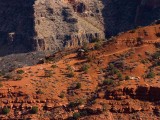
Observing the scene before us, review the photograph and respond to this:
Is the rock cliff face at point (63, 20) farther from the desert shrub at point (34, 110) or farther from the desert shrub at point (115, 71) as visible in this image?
the desert shrub at point (34, 110)

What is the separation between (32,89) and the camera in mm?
57125

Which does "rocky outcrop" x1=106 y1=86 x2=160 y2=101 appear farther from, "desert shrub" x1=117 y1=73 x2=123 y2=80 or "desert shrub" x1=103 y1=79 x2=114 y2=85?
"desert shrub" x1=117 y1=73 x2=123 y2=80

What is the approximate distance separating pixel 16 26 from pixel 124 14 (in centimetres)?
3453

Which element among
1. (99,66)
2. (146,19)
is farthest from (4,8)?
(99,66)

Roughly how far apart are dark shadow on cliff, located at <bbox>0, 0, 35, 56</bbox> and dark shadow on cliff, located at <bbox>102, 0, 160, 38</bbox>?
23.6 meters

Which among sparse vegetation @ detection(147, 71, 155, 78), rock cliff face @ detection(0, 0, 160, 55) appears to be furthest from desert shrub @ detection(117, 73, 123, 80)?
rock cliff face @ detection(0, 0, 160, 55)

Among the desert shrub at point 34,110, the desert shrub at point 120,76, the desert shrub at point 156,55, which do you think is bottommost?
the desert shrub at point 34,110

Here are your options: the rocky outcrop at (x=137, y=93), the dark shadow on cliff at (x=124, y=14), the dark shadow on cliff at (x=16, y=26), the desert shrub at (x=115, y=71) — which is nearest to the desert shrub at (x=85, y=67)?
the desert shrub at (x=115, y=71)

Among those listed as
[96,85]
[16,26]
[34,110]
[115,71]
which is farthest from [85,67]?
[16,26]

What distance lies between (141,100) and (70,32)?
126679 millimetres

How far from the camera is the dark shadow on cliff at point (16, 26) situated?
174 metres

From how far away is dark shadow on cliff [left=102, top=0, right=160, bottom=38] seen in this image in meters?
187

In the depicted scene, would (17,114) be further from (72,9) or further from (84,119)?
(72,9)

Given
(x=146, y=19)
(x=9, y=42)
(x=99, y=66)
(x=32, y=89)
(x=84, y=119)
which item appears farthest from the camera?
(x=146, y=19)
